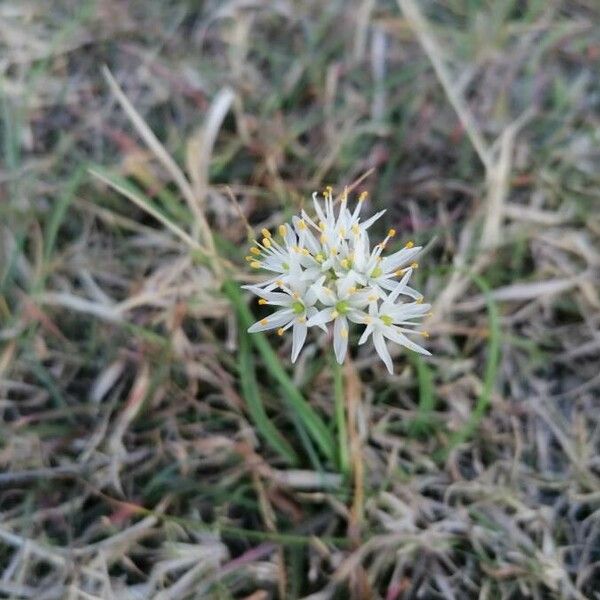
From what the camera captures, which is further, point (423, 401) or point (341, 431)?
point (423, 401)

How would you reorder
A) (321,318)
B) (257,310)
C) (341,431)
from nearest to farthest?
1. (321,318)
2. (341,431)
3. (257,310)

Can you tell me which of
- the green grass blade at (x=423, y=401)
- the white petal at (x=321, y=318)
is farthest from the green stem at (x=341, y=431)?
the white petal at (x=321, y=318)

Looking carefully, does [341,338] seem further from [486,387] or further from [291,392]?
[486,387]

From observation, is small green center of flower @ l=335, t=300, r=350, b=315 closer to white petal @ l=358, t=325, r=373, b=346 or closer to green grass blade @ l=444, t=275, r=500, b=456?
white petal @ l=358, t=325, r=373, b=346

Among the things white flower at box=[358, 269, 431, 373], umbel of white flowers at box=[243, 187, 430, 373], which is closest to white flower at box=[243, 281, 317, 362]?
umbel of white flowers at box=[243, 187, 430, 373]

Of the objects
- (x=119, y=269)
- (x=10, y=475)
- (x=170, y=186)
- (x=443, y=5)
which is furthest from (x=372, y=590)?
(x=443, y=5)

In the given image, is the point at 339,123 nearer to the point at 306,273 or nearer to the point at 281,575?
the point at 306,273

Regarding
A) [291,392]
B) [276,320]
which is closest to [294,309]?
[276,320]

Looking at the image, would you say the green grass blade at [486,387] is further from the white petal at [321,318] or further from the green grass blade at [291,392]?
the white petal at [321,318]

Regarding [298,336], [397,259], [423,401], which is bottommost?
[423,401]
